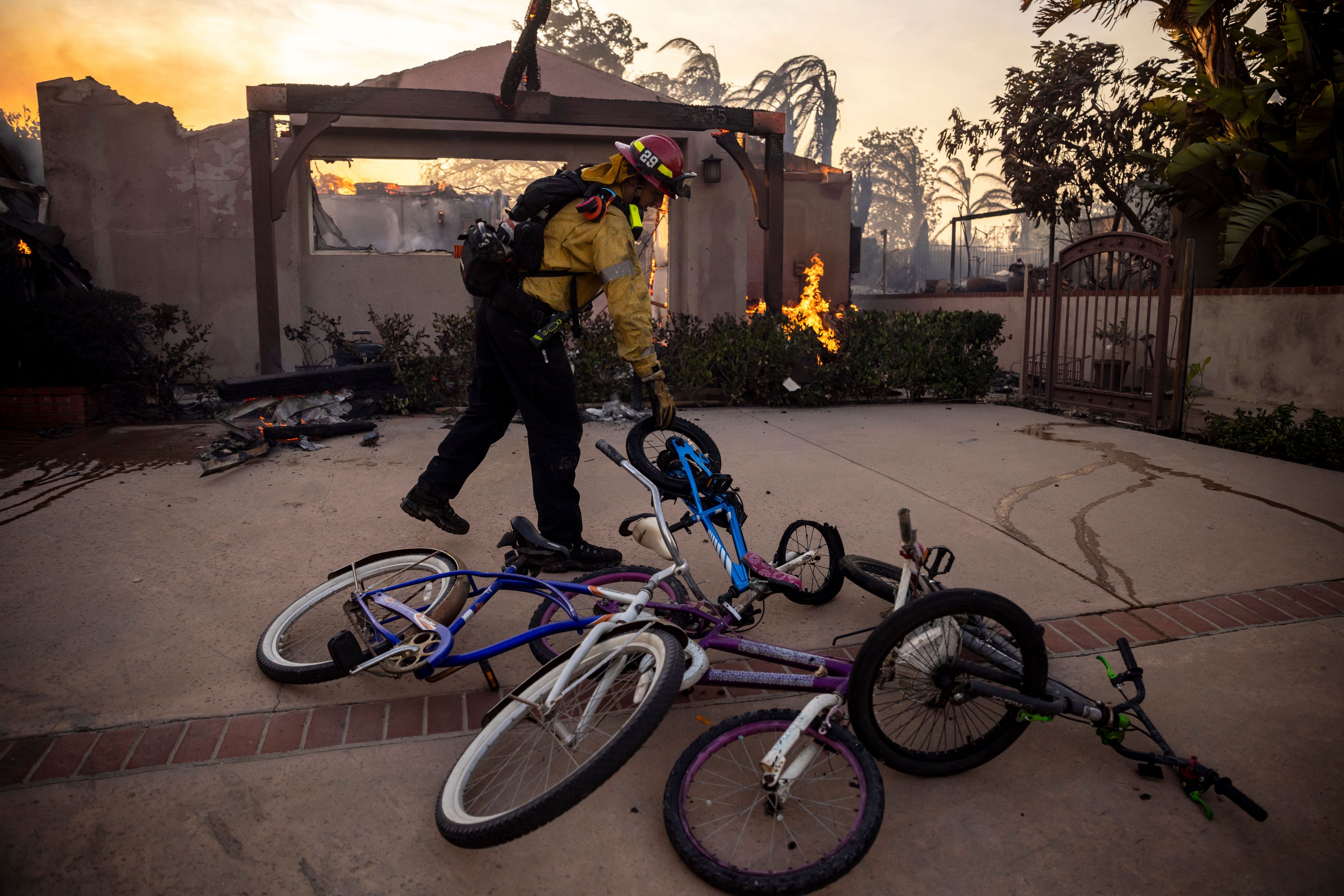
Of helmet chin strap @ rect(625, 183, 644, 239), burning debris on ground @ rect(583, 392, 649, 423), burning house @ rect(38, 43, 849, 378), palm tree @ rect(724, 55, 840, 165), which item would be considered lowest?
burning debris on ground @ rect(583, 392, 649, 423)

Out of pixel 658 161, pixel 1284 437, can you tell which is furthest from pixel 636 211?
pixel 1284 437

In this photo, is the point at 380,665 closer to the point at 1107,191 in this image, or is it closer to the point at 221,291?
the point at 221,291

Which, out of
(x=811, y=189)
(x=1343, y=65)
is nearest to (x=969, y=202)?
(x=811, y=189)

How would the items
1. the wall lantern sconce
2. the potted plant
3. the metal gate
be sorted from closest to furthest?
the metal gate → the potted plant → the wall lantern sconce

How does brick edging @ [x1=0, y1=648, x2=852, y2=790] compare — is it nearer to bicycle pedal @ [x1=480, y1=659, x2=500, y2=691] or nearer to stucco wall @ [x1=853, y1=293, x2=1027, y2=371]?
bicycle pedal @ [x1=480, y1=659, x2=500, y2=691]

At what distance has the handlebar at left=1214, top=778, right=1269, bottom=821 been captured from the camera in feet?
6.77

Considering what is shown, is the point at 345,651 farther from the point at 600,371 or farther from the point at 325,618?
the point at 600,371

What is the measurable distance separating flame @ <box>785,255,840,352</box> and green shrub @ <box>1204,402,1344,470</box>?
139 inches

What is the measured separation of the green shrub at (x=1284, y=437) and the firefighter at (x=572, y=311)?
17.7ft

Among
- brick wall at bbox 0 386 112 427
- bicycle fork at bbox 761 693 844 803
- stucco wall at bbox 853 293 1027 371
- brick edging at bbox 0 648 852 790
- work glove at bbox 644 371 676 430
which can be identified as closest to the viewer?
bicycle fork at bbox 761 693 844 803

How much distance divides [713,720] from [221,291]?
900 centimetres

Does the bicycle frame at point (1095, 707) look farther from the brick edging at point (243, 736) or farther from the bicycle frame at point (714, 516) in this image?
the bicycle frame at point (714, 516)

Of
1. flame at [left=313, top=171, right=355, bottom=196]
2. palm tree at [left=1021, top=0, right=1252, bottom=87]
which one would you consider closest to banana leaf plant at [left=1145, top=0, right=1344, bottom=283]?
palm tree at [left=1021, top=0, right=1252, bottom=87]

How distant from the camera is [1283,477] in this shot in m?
5.41
